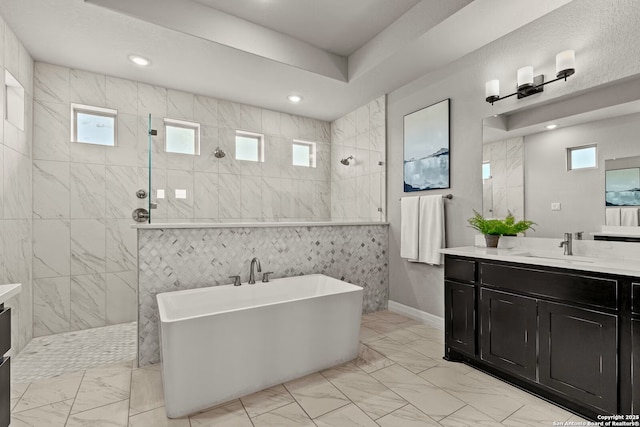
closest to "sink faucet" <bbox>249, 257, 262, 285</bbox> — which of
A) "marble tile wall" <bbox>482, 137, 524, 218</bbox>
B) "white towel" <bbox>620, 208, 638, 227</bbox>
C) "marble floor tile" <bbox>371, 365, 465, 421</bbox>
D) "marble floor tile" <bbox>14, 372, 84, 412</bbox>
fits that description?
"marble floor tile" <bbox>371, 365, 465, 421</bbox>

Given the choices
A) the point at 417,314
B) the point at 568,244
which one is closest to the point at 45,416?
the point at 417,314

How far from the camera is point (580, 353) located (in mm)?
1646

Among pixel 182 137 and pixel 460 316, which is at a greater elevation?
pixel 182 137

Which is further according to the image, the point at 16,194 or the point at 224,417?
the point at 16,194

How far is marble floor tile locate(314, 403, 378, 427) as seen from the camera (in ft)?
5.41

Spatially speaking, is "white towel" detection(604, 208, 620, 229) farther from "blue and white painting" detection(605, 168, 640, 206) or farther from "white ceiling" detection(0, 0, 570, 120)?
"white ceiling" detection(0, 0, 570, 120)

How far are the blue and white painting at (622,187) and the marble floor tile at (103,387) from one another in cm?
340

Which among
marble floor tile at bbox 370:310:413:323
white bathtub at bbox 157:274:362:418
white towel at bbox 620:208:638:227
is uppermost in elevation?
white towel at bbox 620:208:638:227

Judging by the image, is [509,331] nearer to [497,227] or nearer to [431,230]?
[497,227]

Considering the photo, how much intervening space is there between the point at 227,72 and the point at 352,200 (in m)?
2.20

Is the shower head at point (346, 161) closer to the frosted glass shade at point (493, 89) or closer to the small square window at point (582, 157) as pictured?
the frosted glass shade at point (493, 89)

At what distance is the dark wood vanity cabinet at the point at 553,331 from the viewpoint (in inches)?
59.6

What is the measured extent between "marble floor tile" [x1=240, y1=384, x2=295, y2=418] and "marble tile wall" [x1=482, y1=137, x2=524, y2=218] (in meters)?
2.17

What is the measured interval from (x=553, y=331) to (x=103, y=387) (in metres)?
2.90
